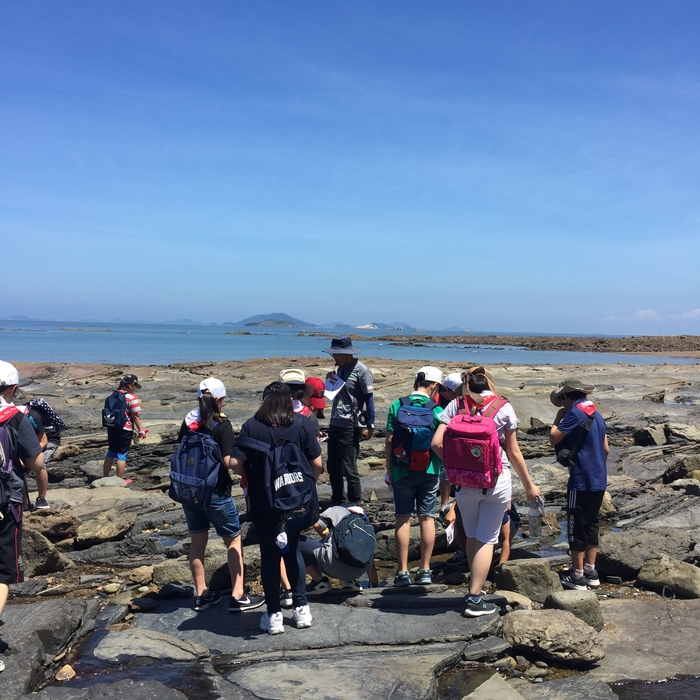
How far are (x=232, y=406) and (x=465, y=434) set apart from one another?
50.0 ft

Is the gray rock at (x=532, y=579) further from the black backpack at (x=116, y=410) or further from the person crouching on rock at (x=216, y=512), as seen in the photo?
the black backpack at (x=116, y=410)

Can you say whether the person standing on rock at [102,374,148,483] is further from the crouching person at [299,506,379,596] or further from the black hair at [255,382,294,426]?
the black hair at [255,382,294,426]

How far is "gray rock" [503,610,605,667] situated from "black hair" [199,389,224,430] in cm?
275

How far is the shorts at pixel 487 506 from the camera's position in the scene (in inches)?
189

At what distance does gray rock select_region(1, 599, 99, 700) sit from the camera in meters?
3.84

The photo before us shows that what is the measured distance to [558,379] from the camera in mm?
29844

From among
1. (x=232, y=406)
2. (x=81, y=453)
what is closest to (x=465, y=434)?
(x=81, y=453)

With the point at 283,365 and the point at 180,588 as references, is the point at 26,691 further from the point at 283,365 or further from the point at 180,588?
the point at 283,365

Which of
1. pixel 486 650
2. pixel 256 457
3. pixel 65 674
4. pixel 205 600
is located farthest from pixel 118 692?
pixel 486 650

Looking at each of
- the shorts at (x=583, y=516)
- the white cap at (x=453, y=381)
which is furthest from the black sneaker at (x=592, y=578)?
the white cap at (x=453, y=381)

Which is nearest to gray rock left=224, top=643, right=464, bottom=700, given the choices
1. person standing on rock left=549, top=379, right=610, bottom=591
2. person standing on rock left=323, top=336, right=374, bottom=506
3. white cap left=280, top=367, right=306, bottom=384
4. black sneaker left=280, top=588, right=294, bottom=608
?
black sneaker left=280, top=588, right=294, bottom=608

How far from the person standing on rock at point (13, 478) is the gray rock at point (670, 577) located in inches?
212

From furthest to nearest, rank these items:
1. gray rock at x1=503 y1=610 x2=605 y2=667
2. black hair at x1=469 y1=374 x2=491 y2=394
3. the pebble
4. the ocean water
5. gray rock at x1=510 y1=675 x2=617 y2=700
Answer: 1. the ocean water
2. black hair at x1=469 y1=374 x2=491 y2=394
3. gray rock at x1=503 y1=610 x2=605 y2=667
4. the pebble
5. gray rock at x1=510 y1=675 x2=617 y2=700

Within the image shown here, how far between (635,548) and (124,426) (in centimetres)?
737
